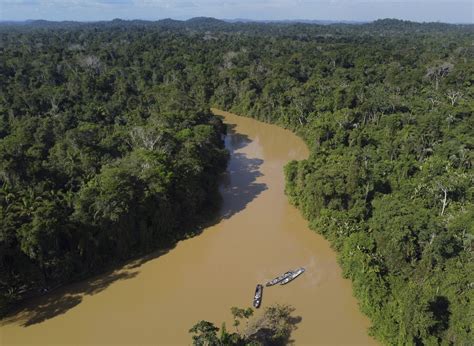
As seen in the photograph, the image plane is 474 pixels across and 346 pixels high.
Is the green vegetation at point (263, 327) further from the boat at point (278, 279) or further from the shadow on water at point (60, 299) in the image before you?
the shadow on water at point (60, 299)

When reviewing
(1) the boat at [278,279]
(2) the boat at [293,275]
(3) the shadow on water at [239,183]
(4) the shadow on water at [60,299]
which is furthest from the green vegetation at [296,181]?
(1) the boat at [278,279]

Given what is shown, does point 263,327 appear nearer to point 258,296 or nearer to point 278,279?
point 258,296

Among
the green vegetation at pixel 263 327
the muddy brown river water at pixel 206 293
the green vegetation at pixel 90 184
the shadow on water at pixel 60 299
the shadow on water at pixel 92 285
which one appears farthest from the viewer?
the green vegetation at pixel 90 184

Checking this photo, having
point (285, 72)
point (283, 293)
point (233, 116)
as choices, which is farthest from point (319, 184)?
point (285, 72)

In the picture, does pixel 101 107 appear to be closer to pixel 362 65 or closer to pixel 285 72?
pixel 285 72

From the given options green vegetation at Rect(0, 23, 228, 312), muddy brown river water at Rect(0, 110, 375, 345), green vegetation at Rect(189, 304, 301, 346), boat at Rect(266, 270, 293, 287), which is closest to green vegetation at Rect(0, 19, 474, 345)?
green vegetation at Rect(0, 23, 228, 312)

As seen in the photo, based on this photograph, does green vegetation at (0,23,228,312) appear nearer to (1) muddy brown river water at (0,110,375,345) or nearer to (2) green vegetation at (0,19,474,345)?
(2) green vegetation at (0,19,474,345)
